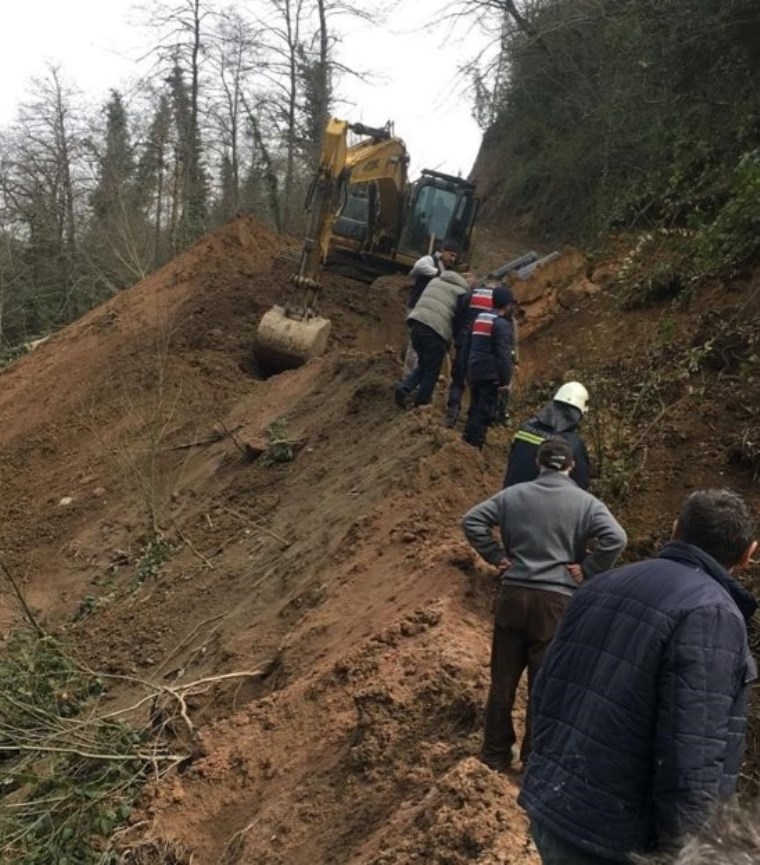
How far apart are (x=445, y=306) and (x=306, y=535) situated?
2.65 meters

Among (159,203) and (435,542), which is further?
(159,203)

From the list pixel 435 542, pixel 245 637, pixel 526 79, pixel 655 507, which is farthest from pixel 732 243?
pixel 526 79

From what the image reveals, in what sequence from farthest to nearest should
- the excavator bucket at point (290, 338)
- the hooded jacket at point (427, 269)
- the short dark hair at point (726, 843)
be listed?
the excavator bucket at point (290, 338) < the hooded jacket at point (427, 269) < the short dark hair at point (726, 843)

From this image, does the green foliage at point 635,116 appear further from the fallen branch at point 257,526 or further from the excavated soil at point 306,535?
the fallen branch at point 257,526

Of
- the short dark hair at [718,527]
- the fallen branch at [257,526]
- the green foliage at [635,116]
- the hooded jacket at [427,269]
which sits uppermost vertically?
the green foliage at [635,116]

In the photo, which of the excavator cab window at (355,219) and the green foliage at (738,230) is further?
the excavator cab window at (355,219)

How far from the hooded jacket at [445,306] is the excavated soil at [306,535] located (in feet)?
3.09

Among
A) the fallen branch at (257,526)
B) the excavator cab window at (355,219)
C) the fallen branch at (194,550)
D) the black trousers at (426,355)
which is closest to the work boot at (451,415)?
the black trousers at (426,355)

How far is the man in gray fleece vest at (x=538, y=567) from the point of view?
4.54 m

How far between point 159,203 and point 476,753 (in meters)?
32.5

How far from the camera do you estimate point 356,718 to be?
5.45 meters

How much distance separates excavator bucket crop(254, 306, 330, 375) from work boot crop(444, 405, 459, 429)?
489 centimetres

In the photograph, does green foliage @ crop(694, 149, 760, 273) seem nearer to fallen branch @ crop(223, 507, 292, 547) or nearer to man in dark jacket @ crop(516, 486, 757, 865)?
fallen branch @ crop(223, 507, 292, 547)

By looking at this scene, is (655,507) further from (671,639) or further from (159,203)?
(159,203)
